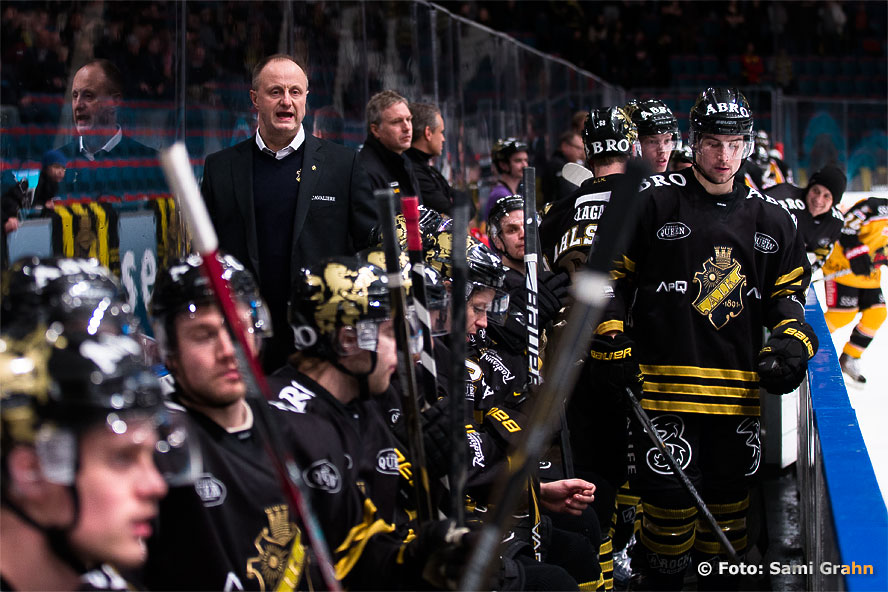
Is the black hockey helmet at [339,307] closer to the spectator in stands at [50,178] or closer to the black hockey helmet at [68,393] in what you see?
the black hockey helmet at [68,393]

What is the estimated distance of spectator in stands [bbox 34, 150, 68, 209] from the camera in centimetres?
285

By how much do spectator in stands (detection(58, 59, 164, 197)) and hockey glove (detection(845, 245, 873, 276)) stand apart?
505cm

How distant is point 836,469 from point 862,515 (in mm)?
328

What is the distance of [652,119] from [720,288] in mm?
849

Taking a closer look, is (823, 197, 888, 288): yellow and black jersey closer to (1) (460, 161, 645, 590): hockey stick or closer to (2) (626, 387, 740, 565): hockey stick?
(2) (626, 387, 740, 565): hockey stick

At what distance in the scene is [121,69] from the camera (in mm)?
3209

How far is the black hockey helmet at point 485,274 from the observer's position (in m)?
2.90

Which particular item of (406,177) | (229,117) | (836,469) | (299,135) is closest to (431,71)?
(406,177)

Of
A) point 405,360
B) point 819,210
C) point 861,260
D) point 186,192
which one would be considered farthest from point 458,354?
point 861,260

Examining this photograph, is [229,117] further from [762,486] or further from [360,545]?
[762,486]

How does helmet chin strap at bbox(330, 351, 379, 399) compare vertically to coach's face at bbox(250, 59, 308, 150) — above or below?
below

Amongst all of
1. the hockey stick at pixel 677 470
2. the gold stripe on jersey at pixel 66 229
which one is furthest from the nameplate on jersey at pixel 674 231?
the gold stripe on jersey at pixel 66 229

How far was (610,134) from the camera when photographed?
3768mm

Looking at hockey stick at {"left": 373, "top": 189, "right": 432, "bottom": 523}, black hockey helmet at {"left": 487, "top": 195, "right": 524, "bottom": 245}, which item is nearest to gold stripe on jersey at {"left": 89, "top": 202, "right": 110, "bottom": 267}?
black hockey helmet at {"left": 487, "top": 195, "right": 524, "bottom": 245}
